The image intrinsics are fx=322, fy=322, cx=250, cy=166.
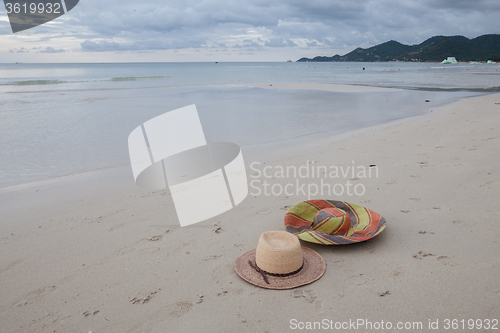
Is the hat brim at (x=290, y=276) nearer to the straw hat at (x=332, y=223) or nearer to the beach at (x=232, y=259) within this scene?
the beach at (x=232, y=259)

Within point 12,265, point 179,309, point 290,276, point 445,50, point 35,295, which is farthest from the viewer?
point 445,50

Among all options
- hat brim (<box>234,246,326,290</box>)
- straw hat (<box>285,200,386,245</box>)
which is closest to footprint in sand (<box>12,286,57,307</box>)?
hat brim (<box>234,246,326,290</box>)

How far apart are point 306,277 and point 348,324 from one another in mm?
500

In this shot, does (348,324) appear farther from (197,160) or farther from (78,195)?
(197,160)

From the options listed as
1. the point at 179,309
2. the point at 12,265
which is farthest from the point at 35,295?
the point at 179,309

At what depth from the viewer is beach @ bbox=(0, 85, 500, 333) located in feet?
6.97

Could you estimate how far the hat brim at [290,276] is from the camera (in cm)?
240

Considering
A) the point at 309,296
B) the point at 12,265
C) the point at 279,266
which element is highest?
the point at 12,265

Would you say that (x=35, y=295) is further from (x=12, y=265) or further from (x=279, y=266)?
(x=279, y=266)

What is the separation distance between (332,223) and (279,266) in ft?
2.63

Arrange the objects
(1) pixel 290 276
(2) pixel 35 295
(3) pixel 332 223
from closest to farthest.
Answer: (2) pixel 35 295 < (1) pixel 290 276 < (3) pixel 332 223

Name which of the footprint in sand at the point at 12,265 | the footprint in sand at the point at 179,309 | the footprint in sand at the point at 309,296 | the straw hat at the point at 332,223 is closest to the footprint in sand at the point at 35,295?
the footprint in sand at the point at 12,265

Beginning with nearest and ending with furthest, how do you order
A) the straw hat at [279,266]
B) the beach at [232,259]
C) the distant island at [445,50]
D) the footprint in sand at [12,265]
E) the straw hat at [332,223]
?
the beach at [232,259] → the straw hat at [279,266] → the footprint in sand at [12,265] → the straw hat at [332,223] → the distant island at [445,50]

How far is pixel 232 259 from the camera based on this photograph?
2.80 m
